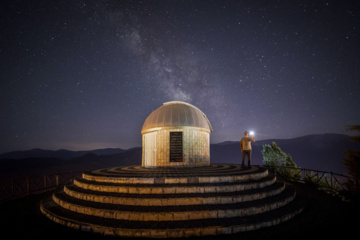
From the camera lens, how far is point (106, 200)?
656cm

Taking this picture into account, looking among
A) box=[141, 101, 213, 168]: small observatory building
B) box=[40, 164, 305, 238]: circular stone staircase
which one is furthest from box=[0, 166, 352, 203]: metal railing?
box=[141, 101, 213, 168]: small observatory building

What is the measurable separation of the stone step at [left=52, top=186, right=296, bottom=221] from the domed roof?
24.1 feet

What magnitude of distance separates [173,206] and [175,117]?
25.5 ft

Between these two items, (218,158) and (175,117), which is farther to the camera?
(218,158)

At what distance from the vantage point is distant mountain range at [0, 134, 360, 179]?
100188mm

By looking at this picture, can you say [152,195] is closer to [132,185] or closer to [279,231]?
[132,185]

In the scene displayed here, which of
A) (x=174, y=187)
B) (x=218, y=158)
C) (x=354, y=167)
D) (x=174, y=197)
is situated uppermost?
(x=354, y=167)

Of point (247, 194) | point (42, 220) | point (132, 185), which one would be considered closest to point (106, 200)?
point (132, 185)

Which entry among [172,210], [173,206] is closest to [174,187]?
[173,206]

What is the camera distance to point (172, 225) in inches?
206

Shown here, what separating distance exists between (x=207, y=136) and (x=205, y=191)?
7.98m

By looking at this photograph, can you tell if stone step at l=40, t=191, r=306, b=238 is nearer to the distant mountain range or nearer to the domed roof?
the domed roof

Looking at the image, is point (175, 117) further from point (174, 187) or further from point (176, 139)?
point (174, 187)

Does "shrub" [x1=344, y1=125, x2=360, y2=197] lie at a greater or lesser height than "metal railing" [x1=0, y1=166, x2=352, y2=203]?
greater
